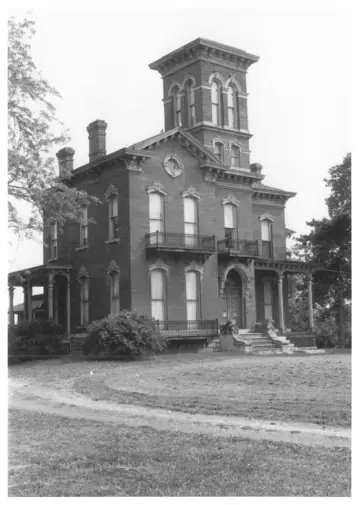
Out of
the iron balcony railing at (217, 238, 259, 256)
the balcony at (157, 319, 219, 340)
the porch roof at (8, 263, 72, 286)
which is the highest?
the iron balcony railing at (217, 238, 259, 256)

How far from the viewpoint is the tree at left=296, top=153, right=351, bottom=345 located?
1385 inches

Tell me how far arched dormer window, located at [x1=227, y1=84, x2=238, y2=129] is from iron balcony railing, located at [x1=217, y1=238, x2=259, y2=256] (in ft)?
22.6

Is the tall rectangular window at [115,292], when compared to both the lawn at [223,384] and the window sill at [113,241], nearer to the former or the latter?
the window sill at [113,241]

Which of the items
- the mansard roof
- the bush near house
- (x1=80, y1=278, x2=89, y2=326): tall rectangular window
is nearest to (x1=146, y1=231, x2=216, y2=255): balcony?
(x1=80, y1=278, x2=89, y2=326): tall rectangular window

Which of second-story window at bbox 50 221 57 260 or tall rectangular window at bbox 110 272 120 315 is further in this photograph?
second-story window at bbox 50 221 57 260

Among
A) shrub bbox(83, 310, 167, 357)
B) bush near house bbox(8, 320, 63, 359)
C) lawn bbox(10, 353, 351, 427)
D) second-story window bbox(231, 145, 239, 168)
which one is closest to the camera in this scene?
lawn bbox(10, 353, 351, 427)

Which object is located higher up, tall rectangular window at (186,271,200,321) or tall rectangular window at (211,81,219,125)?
tall rectangular window at (211,81,219,125)

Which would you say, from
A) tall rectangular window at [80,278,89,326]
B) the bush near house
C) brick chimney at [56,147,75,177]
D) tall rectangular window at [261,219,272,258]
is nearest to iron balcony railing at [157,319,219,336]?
tall rectangular window at [80,278,89,326]

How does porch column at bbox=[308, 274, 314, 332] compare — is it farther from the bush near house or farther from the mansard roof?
the bush near house

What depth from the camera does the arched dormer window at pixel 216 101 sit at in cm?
3806

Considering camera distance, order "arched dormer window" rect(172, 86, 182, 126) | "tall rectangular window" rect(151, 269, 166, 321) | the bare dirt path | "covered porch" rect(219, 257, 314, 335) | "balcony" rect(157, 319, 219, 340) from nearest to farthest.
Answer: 1. the bare dirt path
2. "balcony" rect(157, 319, 219, 340)
3. "tall rectangular window" rect(151, 269, 166, 321)
4. "covered porch" rect(219, 257, 314, 335)
5. "arched dormer window" rect(172, 86, 182, 126)

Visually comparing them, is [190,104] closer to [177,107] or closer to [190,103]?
[190,103]

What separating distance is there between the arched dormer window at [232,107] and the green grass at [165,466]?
29.4 m

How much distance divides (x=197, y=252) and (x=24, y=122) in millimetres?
16902
